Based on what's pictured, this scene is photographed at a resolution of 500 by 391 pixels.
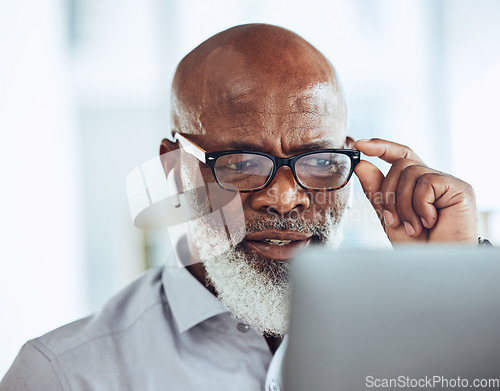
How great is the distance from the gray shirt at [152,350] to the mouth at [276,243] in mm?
153

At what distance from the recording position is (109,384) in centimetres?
87

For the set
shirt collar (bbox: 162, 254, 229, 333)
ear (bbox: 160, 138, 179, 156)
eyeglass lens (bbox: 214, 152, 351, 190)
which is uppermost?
ear (bbox: 160, 138, 179, 156)

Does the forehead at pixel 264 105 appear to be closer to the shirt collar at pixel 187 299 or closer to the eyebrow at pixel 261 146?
the eyebrow at pixel 261 146

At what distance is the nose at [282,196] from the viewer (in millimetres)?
866

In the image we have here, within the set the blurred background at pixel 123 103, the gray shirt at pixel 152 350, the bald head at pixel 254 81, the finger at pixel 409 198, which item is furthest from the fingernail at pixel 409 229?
the gray shirt at pixel 152 350

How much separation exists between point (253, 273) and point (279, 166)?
24 centimetres

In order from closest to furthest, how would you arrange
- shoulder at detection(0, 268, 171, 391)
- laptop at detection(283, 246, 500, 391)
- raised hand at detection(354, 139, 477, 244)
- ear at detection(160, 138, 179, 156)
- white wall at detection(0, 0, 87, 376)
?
laptop at detection(283, 246, 500, 391) < raised hand at detection(354, 139, 477, 244) < shoulder at detection(0, 268, 171, 391) < ear at detection(160, 138, 179, 156) < white wall at detection(0, 0, 87, 376)

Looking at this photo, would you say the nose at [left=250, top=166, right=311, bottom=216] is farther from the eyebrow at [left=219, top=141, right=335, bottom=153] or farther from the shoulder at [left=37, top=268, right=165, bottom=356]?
the shoulder at [left=37, top=268, right=165, bottom=356]

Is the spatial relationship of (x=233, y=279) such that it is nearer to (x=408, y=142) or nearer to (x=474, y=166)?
(x=408, y=142)

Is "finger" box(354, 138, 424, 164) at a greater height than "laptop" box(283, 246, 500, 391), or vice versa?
"finger" box(354, 138, 424, 164)

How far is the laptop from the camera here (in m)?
0.35

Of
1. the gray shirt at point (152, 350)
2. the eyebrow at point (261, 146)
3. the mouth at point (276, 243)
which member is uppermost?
the eyebrow at point (261, 146)

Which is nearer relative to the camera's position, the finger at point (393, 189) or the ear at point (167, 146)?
the finger at point (393, 189)

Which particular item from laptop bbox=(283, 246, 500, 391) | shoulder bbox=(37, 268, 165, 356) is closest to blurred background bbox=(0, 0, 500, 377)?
shoulder bbox=(37, 268, 165, 356)
